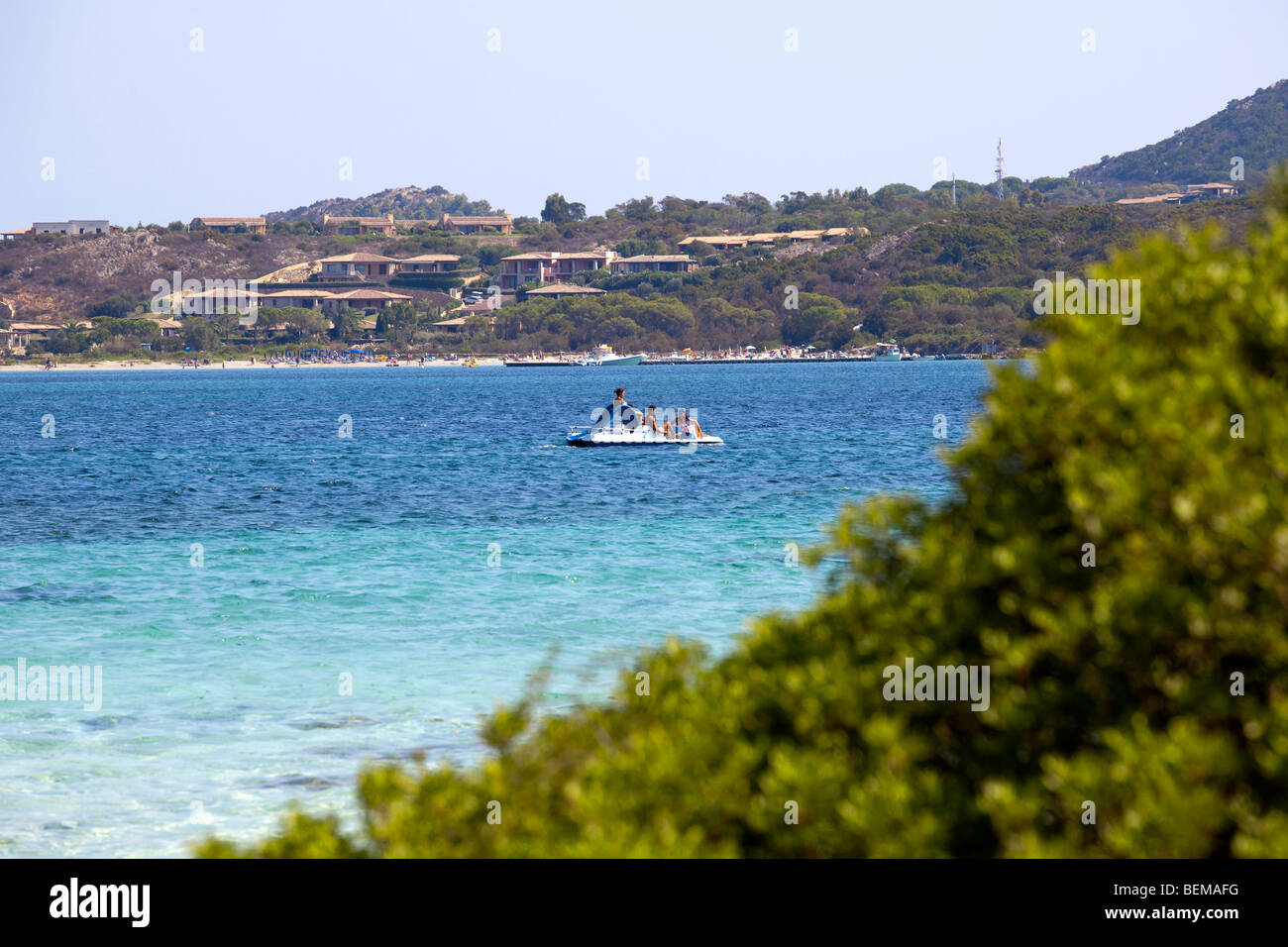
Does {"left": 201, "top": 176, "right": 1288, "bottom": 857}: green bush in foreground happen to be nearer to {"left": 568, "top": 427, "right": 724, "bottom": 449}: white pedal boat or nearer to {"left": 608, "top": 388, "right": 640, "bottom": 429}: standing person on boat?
{"left": 568, "top": 427, "right": 724, "bottom": 449}: white pedal boat

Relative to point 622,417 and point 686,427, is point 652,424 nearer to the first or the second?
point 686,427

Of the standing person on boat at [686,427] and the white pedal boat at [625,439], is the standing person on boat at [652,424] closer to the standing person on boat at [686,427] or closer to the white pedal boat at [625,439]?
the white pedal boat at [625,439]

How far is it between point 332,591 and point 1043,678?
1864cm

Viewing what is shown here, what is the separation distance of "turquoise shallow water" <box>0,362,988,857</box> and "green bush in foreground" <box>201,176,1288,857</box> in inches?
22.1

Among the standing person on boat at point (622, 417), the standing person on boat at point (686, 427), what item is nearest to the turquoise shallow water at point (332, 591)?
the standing person on boat at point (686, 427)

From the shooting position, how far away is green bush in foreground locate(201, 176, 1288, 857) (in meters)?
3.02

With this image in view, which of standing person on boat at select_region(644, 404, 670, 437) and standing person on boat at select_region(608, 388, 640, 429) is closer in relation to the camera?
standing person on boat at select_region(644, 404, 670, 437)

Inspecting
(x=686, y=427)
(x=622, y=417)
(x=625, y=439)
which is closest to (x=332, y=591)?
(x=625, y=439)

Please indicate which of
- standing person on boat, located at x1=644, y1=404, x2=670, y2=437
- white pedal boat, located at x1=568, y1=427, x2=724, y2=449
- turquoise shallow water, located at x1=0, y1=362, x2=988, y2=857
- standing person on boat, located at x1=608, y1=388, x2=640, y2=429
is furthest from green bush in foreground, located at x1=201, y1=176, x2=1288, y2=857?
standing person on boat, located at x1=608, y1=388, x2=640, y2=429

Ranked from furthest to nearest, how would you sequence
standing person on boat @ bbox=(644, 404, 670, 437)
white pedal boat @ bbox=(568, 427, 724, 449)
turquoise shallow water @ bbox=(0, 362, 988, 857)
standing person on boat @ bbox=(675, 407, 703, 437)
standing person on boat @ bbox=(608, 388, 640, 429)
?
standing person on boat @ bbox=(608, 388, 640, 429)
white pedal boat @ bbox=(568, 427, 724, 449)
standing person on boat @ bbox=(675, 407, 703, 437)
standing person on boat @ bbox=(644, 404, 670, 437)
turquoise shallow water @ bbox=(0, 362, 988, 857)

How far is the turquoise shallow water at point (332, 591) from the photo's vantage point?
36.8 feet

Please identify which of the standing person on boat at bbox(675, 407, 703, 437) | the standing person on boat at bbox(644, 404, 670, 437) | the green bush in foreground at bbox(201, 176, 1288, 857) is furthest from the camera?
the standing person on boat at bbox(675, 407, 703, 437)

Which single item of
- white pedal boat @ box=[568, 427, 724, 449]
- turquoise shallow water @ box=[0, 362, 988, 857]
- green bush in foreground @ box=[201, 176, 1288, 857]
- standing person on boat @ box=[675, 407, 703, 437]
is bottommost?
turquoise shallow water @ box=[0, 362, 988, 857]
